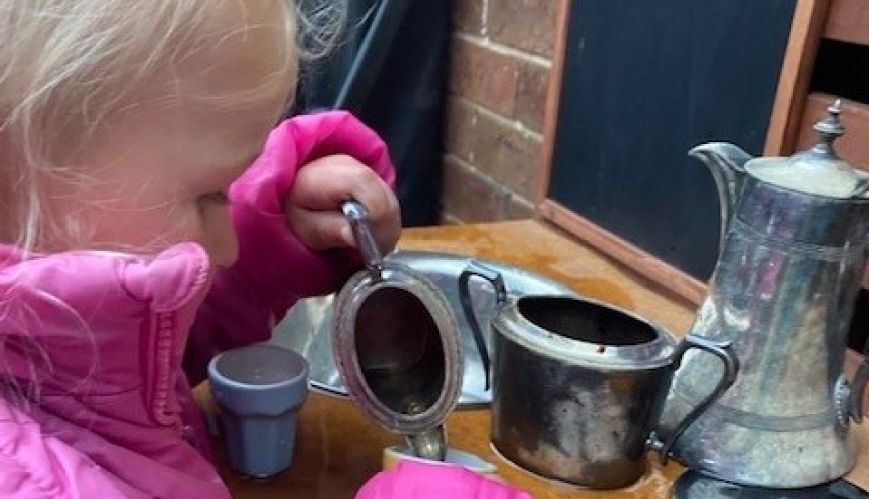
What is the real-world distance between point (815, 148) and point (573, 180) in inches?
17.6

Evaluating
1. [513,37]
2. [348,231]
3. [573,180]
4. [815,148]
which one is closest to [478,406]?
[348,231]

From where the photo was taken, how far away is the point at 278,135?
65cm

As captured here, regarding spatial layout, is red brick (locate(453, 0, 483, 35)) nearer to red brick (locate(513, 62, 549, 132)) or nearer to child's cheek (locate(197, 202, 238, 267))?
red brick (locate(513, 62, 549, 132))

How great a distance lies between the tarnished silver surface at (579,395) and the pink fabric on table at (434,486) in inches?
3.2

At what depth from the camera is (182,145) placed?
0.46 m

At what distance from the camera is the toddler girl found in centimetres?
42

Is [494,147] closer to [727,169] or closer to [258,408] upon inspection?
[727,169]

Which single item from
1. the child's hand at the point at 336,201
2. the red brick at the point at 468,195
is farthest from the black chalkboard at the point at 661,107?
the child's hand at the point at 336,201


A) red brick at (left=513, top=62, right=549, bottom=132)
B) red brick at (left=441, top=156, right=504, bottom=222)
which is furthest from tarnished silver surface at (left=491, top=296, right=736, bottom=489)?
red brick at (left=441, top=156, right=504, bottom=222)

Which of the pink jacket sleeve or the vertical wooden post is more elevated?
the vertical wooden post

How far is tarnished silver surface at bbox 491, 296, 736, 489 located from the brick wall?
0.59 meters

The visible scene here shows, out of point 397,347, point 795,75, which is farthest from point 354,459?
point 795,75

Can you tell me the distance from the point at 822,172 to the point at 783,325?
0.09 meters

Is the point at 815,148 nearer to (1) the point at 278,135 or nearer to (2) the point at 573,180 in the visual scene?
(1) the point at 278,135
